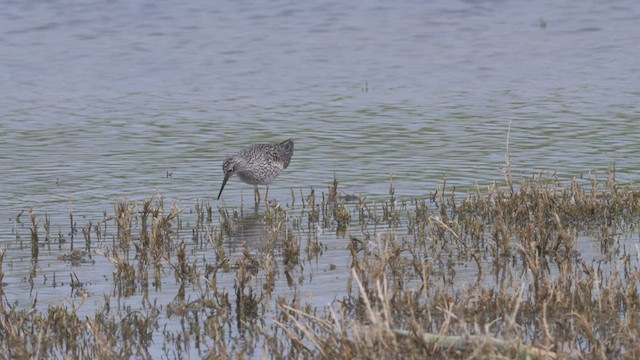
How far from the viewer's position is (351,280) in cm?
888

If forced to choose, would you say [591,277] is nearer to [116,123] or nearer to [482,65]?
[116,123]

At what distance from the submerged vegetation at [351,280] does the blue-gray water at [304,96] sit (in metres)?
0.33

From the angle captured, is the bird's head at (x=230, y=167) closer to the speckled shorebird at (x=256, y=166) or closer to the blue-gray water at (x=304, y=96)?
the speckled shorebird at (x=256, y=166)


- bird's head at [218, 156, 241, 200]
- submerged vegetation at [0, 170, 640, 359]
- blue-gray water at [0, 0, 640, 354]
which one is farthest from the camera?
blue-gray water at [0, 0, 640, 354]

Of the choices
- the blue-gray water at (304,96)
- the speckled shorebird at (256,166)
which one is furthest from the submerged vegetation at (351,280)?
the speckled shorebird at (256,166)

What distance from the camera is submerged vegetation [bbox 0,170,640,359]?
24.6 ft

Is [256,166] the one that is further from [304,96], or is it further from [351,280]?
[304,96]

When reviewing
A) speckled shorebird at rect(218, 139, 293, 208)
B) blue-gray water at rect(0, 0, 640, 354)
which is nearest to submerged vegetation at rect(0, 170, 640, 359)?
blue-gray water at rect(0, 0, 640, 354)

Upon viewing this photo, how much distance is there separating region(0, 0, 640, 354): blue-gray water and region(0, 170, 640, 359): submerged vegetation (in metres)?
0.33

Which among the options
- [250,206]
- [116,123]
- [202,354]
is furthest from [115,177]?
[202,354]

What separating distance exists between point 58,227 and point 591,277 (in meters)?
5.49

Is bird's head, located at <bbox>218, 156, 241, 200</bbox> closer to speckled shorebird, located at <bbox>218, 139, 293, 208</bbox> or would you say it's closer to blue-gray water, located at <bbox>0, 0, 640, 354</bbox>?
speckled shorebird, located at <bbox>218, 139, 293, 208</bbox>

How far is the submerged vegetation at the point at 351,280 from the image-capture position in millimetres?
7504

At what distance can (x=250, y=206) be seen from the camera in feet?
45.5
